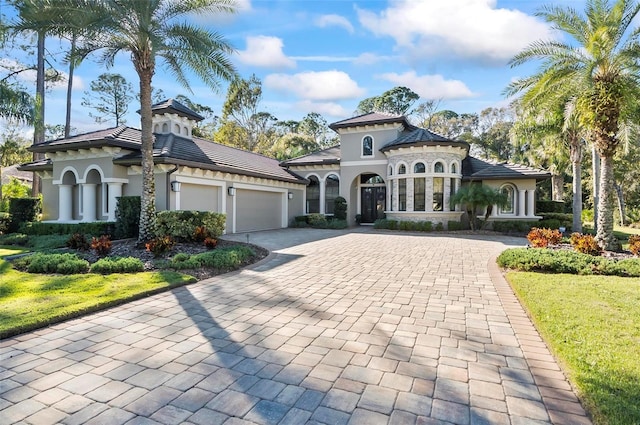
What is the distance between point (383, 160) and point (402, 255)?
1154cm

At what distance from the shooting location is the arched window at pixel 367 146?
70.4ft

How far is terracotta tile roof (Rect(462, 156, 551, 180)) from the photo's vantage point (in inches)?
735

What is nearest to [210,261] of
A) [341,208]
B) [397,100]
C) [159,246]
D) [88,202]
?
[159,246]

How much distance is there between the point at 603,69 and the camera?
10.1 meters

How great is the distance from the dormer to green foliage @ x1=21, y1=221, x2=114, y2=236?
655 cm

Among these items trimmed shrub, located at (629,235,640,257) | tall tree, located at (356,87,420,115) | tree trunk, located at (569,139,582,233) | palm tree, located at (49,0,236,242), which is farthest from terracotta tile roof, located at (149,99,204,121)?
tall tree, located at (356,87,420,115)

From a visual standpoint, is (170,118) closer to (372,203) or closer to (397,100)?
(372,203)

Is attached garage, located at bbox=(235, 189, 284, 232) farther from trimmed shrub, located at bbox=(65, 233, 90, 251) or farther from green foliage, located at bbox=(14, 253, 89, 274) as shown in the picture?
green foliage, located at bbox=(14, 253, 89, 274)

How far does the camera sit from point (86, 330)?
442 cm

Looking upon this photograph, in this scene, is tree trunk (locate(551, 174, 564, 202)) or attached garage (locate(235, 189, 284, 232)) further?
tree trunk (locate(551, 174, 564, 202))

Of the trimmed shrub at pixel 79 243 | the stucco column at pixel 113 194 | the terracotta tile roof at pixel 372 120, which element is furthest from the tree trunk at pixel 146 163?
the terracotta tile roof at pixel 372 120

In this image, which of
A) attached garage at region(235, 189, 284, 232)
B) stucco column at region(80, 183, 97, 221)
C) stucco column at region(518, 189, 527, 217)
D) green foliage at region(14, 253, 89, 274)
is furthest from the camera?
stucco column at region(518, 189, 527, 217)

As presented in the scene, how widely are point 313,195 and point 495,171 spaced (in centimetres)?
1146

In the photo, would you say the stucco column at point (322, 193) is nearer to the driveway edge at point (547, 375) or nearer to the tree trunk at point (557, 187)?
the driveway edge at point (547, 375)
